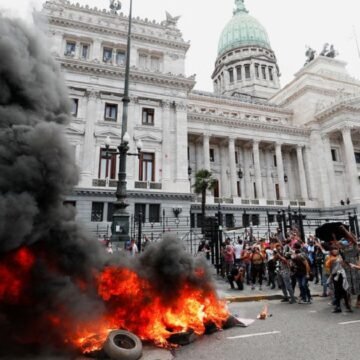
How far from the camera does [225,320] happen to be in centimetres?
628

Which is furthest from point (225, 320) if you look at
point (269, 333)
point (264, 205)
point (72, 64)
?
point (264, 205)

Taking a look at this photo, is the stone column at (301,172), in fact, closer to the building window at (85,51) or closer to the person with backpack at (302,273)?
the building window at (85,51)

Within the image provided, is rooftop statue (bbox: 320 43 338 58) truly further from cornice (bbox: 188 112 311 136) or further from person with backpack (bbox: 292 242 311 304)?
person with backpack (bbox: 292 242 311 304)

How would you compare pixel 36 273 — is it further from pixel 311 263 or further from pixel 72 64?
pixel 72 64

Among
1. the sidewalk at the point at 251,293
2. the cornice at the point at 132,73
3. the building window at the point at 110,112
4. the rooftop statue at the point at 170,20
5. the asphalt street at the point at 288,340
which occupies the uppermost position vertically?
the rooftop statue at the point at 170,20

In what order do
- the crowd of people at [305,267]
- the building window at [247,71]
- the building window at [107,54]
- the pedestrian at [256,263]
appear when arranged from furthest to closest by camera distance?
the building window at [247,71] → the building window at [107,54] → the pedestrian at [256,263] → the crowd of people at [305,267]

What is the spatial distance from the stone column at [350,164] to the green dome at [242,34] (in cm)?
3924

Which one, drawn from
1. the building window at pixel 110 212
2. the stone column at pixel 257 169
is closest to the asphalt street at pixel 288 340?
the building window at pixel 110 212

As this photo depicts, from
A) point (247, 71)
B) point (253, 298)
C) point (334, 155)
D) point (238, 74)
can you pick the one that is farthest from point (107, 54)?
point (247, 71)

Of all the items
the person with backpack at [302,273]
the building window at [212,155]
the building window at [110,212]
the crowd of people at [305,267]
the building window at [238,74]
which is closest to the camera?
the crowd of people at [305,267]

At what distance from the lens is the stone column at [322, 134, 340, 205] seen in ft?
124

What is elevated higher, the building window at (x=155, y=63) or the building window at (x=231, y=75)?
the building window at (x=231, y=75)

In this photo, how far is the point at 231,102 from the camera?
43469mm

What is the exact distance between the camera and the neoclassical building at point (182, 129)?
88.0 feet
